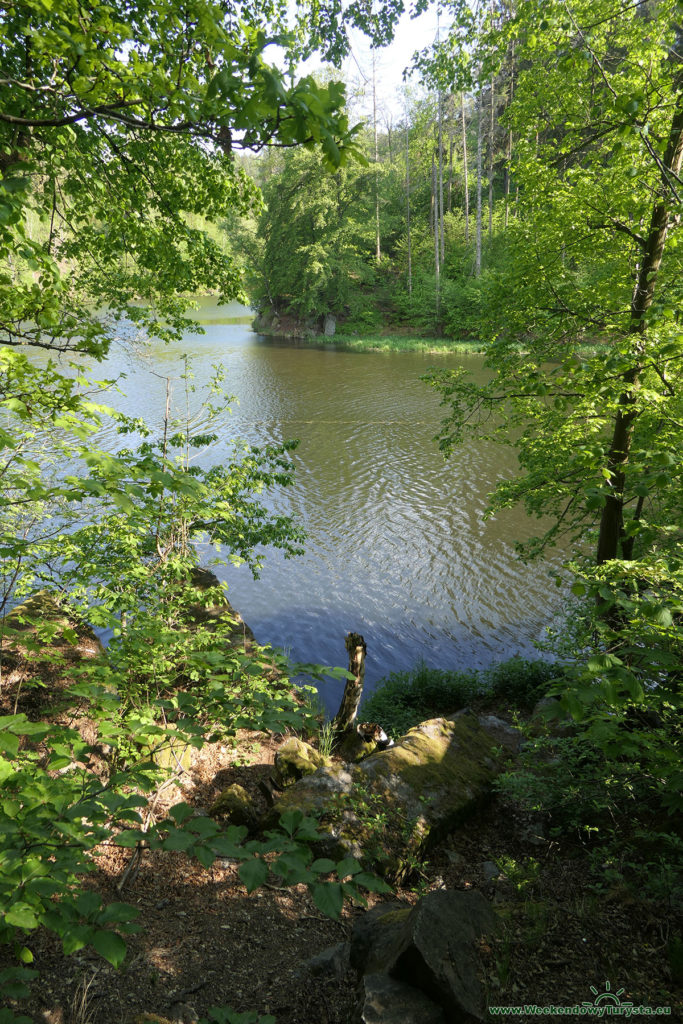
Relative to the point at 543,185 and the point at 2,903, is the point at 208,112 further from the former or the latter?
the point at 543,185

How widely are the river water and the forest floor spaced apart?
3960 millimetres

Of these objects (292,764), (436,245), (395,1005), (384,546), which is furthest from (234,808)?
(436,245)

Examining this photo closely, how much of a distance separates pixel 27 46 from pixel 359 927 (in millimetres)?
A: 6561

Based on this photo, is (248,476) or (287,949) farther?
(248,476)

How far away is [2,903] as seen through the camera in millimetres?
1710

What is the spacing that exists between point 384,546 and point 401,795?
8002 millimetres

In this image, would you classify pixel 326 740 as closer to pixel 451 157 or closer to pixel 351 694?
pixel 351 694

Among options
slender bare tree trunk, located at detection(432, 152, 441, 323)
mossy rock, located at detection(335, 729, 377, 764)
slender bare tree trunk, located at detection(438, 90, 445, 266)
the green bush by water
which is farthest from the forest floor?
slender bare tree trunk, located at detection(438, 90, 445, 266)

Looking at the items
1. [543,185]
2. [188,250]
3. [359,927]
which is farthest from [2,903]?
[543,185]

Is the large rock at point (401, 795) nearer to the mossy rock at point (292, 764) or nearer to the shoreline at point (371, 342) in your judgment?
the mossy rock at point (292, 764)

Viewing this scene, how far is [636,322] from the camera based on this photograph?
5.86 meters

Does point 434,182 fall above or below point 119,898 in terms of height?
above

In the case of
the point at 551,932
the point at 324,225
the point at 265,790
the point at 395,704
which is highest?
the point at 324,225

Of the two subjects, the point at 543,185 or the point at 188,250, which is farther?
the point at 543,185
